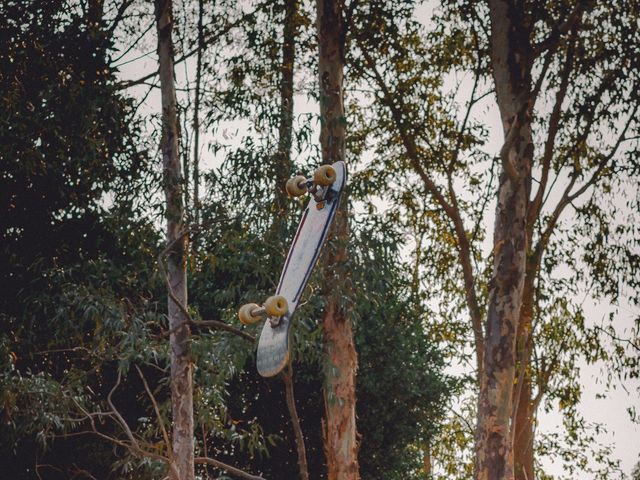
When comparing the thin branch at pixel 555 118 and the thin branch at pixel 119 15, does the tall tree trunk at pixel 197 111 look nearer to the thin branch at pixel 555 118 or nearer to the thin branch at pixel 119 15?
the thin branch at pixel 119 15

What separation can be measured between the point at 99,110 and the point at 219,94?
1.35 meters

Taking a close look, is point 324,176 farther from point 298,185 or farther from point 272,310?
point 272,310

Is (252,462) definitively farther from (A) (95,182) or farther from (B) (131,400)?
(A) (95,182)

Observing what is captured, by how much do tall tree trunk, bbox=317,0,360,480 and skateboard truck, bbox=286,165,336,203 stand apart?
5.14m

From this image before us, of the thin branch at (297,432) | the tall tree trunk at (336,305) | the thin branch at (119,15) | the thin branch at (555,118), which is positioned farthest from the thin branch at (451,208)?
the thin branch at (297,432)

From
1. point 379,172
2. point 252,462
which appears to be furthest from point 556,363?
point 252,462

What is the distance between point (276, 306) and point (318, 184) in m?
0.36

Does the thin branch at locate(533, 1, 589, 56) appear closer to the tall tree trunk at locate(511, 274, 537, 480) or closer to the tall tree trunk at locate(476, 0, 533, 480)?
the tall tree trunk at locate(476, 0, 533, 480)

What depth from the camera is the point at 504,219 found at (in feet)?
23.7

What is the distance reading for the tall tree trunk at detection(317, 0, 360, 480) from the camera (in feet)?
23.1

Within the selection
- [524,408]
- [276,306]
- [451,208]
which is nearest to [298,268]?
[276,306]

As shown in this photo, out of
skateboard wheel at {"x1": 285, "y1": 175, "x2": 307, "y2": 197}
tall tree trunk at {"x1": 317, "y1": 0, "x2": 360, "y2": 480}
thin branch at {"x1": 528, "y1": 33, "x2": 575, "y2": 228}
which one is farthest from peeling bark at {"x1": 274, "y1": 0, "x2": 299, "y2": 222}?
skateboard wheel at {"x1": 285, "y1": 175, "x2": 307, "y2": 197}

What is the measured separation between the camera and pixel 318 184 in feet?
6.83

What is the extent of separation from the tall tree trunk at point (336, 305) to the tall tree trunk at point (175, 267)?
129 cm
